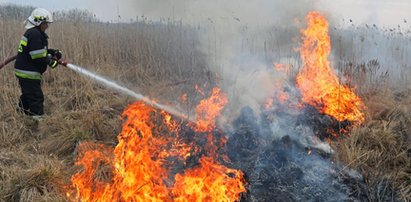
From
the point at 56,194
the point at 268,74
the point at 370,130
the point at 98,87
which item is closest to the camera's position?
the point at 56,194

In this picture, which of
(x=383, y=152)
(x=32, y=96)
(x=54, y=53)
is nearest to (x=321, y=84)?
(x=383, y=152)

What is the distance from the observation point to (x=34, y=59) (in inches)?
221

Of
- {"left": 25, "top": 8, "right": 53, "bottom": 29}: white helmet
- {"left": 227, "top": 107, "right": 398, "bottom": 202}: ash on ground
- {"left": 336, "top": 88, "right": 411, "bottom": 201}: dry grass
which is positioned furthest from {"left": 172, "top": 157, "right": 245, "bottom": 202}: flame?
{"left": 25, "top": 8, "right": 53, "bottom": 29}: white helmet

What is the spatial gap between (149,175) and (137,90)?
4026mm

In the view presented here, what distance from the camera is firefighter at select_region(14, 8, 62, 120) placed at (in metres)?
5.55

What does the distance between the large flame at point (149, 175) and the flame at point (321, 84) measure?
197 centimetres

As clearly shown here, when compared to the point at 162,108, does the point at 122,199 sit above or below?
below

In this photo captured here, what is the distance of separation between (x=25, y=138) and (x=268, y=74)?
12.7ft

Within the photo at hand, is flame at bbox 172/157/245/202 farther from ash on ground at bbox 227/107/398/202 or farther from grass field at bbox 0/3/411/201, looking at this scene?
grass field at bbox 0/3/411/201

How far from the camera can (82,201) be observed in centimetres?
321

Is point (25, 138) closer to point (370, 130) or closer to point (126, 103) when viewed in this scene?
point (126, 103)

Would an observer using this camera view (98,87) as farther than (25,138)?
Yes

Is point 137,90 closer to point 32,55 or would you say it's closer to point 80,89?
point 80,89

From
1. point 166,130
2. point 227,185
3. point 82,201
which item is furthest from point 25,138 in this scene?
point 227,185
